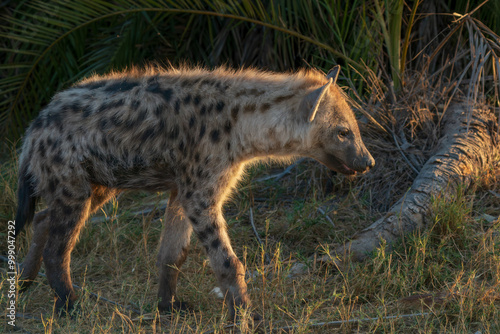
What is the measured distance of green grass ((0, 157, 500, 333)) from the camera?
10.4ft

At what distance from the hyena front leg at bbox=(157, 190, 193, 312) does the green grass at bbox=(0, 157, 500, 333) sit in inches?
3.1

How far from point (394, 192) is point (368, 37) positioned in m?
1.15

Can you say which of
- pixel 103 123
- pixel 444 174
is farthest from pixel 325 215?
pixel 103 123

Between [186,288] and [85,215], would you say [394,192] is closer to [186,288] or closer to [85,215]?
[186,288]

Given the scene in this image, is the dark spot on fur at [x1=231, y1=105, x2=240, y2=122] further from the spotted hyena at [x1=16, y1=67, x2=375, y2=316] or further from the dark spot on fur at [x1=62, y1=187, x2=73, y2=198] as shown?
the dark spot on fur at [x1=62, y1=187, x2=73, y2=198]

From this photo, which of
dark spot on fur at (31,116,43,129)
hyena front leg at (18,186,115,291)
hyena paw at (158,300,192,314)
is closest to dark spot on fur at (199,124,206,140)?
dark spot on fur at (31,116,43,129)

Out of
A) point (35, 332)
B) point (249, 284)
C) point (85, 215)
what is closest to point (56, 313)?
point (35, 332)

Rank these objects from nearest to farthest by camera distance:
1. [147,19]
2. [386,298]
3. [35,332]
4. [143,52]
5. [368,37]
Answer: [35,332] < [386,298] < [368,37] < [147,19] < [143,52]

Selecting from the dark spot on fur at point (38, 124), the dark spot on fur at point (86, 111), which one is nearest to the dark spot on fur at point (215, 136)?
the dark spot on fur at point (86, 111)

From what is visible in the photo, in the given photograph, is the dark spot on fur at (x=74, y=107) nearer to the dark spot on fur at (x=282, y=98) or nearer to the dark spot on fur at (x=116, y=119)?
the dark spot on fur at (x=116, y=119)

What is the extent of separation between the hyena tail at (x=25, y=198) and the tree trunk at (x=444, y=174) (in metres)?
1.60

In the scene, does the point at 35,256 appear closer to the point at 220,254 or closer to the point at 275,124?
the point at 220,254

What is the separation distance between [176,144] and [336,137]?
2.70 ft

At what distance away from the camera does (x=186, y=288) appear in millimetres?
3674
